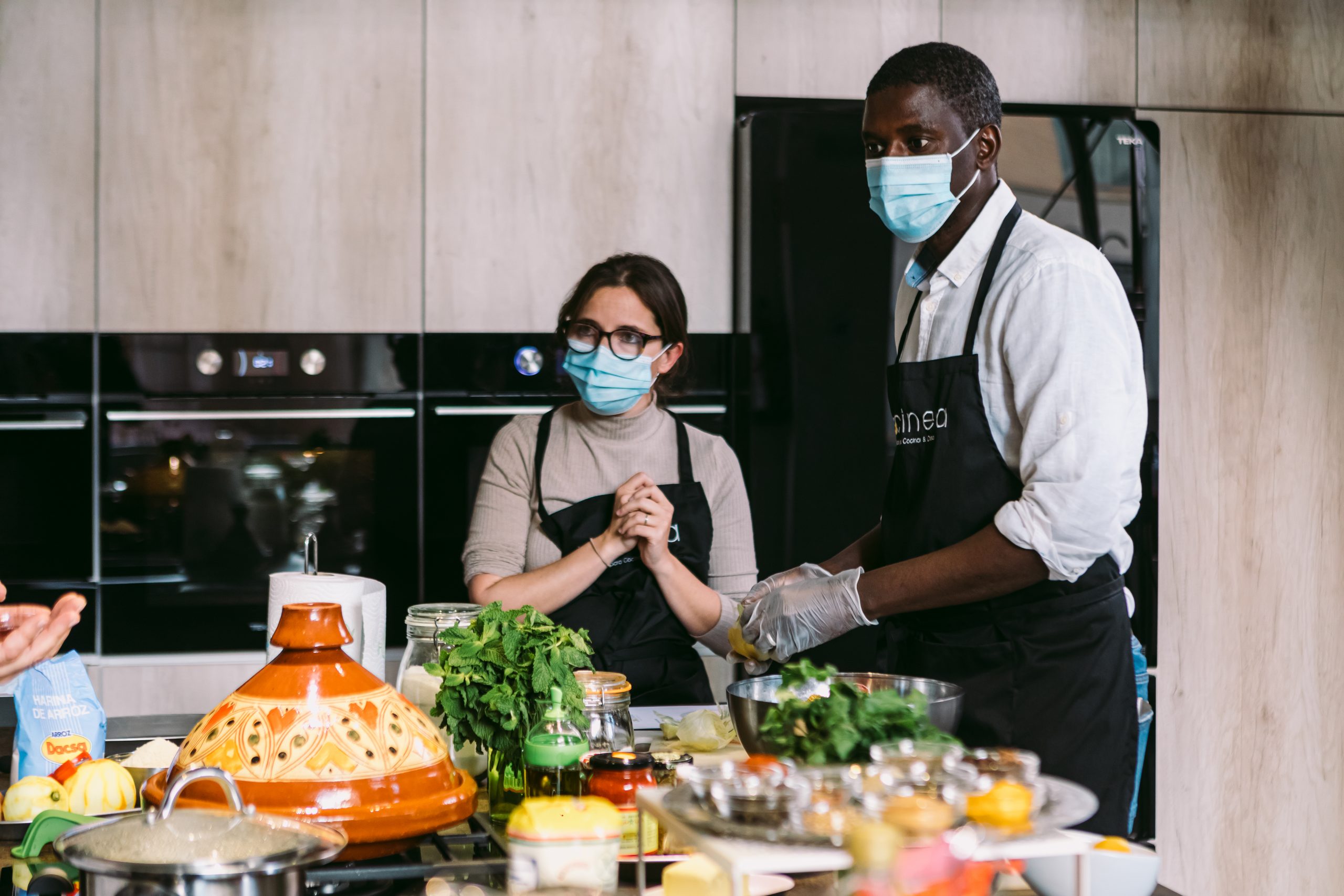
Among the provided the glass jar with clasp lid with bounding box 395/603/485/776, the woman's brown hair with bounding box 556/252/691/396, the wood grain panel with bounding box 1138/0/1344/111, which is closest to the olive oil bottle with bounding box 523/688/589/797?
the glass jar with clasp lid with bounding box 395/603/485/776

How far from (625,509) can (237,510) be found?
1.03 metres

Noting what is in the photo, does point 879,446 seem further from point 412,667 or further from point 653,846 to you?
point 653,846

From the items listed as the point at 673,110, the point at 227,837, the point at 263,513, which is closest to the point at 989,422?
the point at 227,837

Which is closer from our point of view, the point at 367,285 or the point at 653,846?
the point at 653,846

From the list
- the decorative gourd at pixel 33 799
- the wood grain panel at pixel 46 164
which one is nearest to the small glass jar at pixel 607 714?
the decorative gourd at pixel 33 799

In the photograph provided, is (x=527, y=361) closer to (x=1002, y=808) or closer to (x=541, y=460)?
(x=541, y=460)

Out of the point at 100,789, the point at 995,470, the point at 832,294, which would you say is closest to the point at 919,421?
the point at 995,470

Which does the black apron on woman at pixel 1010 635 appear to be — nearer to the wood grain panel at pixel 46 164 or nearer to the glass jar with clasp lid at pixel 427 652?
the glass jar with clasp lid at pixel 427 652

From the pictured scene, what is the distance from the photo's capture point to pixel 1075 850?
2.43ft

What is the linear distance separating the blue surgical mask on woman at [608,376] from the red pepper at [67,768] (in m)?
1.08

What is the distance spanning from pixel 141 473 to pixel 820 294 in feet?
4.83

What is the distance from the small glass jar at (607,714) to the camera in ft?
3.94

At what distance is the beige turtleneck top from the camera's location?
2.17 meters

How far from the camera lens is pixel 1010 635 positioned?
1.46 metres
